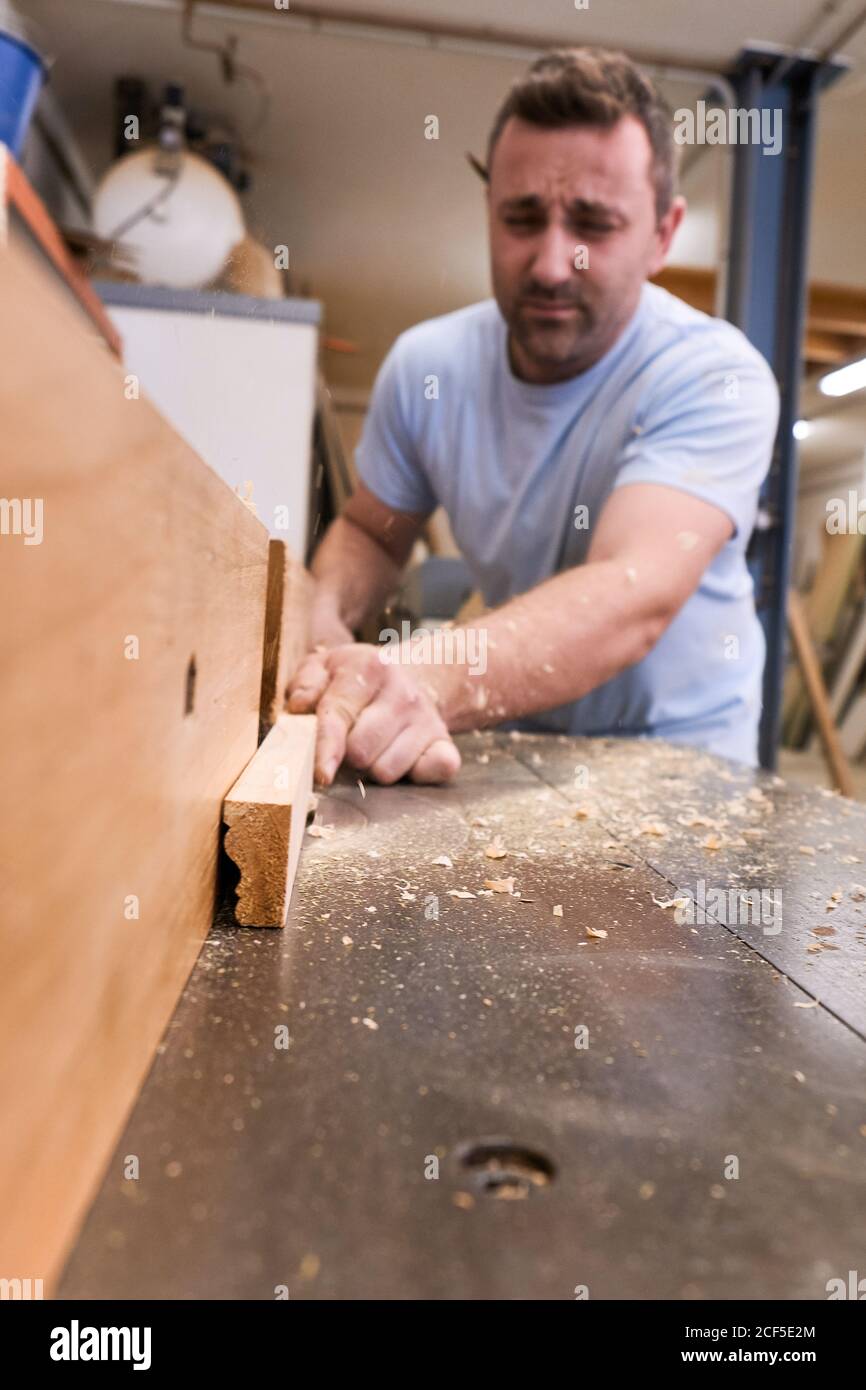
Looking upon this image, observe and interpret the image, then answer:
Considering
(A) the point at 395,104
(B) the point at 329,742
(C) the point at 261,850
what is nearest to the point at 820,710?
(A) the point at 395,104

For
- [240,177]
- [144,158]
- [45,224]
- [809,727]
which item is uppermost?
[240,177]

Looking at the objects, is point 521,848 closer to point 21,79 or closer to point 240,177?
point 21,79

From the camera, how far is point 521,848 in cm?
93

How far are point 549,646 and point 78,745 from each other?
113 centimetres

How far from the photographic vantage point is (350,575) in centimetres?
218

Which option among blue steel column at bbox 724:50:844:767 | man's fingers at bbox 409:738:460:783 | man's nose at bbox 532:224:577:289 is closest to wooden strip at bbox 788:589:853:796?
blue steel column at bbox 724:50:844:767

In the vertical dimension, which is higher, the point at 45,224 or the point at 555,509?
the point at 45,224

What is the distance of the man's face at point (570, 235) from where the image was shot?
1761mm

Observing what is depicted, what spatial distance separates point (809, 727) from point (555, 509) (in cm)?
709

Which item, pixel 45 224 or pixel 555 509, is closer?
pixel 45 224

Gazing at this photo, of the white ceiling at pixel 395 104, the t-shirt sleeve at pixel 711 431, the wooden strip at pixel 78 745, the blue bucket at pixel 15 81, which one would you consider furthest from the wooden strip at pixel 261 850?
the white ceiling at pixel 395 104

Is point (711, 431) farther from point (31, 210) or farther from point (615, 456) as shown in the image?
point (31, 210)

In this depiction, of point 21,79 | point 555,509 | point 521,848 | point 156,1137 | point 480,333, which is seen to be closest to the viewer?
point 156,1137
